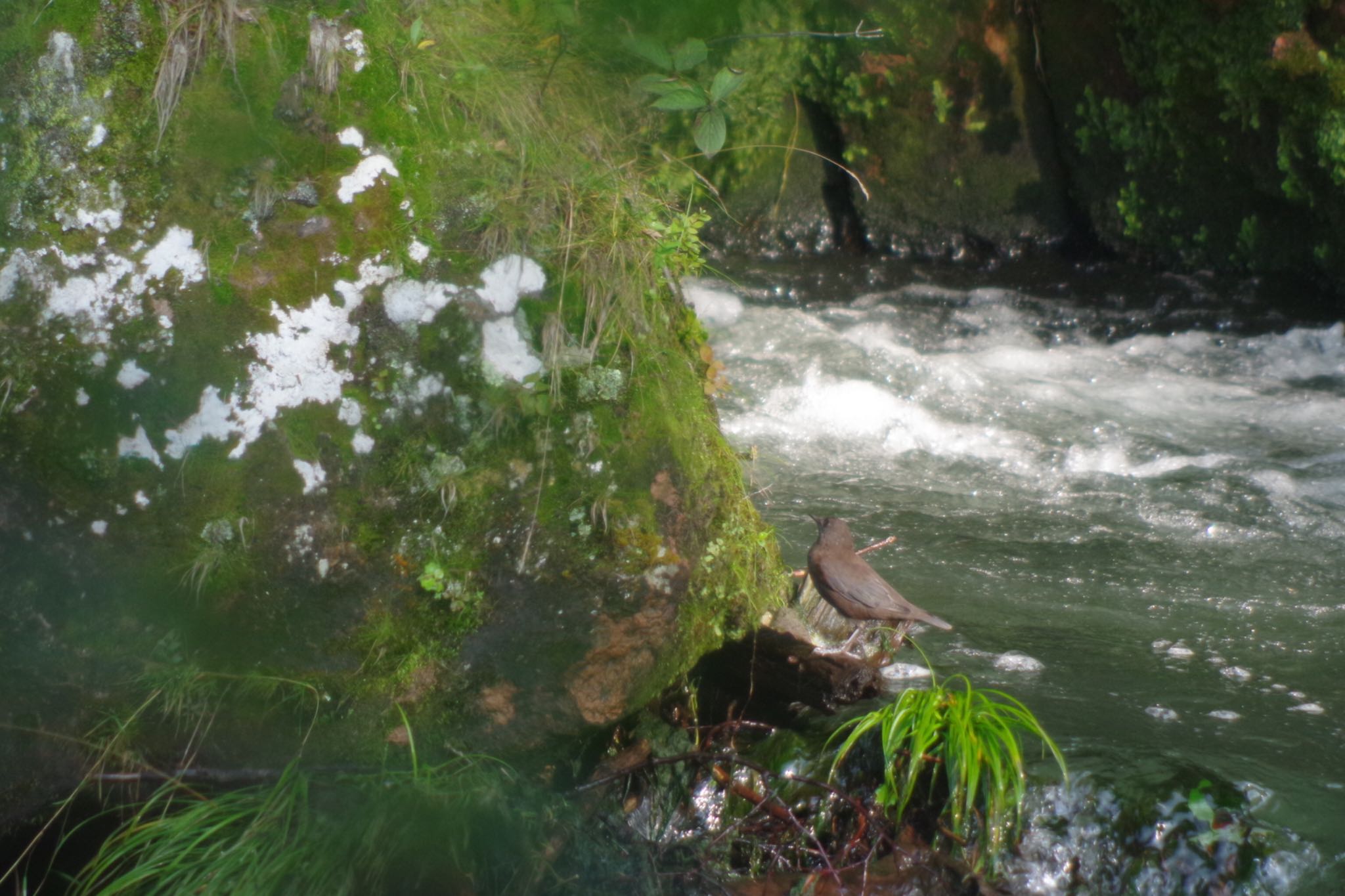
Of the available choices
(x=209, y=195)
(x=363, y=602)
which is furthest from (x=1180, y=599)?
(x=209, y=195)

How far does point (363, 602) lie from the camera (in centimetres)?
255

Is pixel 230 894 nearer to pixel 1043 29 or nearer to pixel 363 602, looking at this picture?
pixel 363 602

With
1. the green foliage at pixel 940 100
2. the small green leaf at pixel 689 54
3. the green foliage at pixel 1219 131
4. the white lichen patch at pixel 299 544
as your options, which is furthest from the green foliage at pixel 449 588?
the green foliage at pixel 940 100

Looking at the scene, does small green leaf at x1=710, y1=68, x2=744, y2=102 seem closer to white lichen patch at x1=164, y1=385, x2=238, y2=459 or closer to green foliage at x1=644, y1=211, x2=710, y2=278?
green foliage at x1=644, y1=211, x2=710, y2=278

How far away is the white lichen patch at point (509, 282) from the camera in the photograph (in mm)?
2658

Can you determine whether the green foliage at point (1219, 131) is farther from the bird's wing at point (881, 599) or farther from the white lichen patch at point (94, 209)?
the white lichen patch at point (94, 209)

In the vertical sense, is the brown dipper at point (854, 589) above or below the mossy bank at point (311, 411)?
below

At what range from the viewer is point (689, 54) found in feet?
9.24

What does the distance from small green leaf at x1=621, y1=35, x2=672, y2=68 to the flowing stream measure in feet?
7.19

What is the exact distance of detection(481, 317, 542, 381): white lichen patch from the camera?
263cm

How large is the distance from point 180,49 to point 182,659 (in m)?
1.59

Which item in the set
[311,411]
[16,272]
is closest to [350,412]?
[311,411]

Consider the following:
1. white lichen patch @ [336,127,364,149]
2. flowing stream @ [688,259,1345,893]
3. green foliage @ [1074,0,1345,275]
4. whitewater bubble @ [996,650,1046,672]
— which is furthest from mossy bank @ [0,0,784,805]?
green foliage @ [1074,0,1345,275]

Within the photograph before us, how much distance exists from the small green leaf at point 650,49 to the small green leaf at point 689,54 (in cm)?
2
